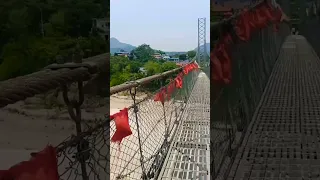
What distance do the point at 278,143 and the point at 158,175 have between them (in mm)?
736

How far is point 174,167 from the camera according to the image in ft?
5.80

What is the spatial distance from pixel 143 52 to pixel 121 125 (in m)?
0.27

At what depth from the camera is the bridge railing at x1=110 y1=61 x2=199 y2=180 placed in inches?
52.2

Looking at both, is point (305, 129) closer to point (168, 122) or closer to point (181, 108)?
point (168, 122)

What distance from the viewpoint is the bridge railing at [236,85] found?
3.29 ft

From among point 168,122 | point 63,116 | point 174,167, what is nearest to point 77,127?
point 63,116

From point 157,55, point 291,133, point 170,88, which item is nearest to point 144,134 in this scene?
point 157,55

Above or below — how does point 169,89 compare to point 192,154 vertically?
above

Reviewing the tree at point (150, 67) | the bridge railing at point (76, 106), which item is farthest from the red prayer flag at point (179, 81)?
the bridge railing at point (76, 106)

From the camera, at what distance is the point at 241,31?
1.17m

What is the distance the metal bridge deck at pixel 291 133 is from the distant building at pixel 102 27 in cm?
49

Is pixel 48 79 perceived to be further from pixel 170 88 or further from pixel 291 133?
pixel 170 88

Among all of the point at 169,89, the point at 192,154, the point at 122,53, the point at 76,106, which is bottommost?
the point at 192,154

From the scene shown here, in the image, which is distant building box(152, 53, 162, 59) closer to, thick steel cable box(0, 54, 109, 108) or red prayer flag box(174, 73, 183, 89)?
thick steel cable box(0, 54, 109, 108)
